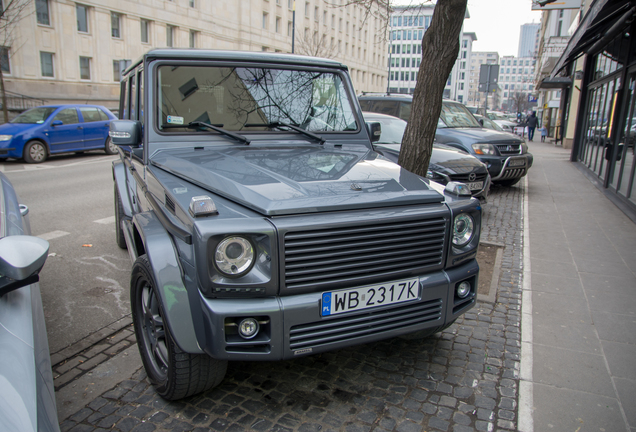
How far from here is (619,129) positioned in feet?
31.4

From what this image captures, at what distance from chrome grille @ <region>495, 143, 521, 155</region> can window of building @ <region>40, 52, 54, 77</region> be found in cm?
3198

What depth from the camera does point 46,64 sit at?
103 ft

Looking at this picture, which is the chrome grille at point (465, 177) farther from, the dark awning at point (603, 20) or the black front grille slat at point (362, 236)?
the black front grille slat at point (362, 236)

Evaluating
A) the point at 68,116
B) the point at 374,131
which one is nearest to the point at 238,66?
the point at 374,131

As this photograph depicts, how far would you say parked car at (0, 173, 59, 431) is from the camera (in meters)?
1.36

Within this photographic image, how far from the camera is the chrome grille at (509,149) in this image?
9.65 meters

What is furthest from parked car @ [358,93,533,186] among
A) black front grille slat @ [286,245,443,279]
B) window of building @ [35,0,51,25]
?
window of building @ [35,0,51,25]

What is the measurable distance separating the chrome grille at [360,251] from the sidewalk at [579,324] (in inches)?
45.7

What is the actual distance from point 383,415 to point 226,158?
184 centimetres

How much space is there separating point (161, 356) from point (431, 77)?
4.18m

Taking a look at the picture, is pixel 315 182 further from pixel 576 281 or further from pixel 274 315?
pixel 576 281

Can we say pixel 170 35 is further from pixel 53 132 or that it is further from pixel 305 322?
pixel 305 322

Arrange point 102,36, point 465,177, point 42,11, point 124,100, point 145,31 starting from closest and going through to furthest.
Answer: point 124,100 < point 465,177 < point 42,11 < point 102,36 < point 145,31

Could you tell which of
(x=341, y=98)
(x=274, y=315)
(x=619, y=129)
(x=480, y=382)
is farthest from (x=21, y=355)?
Answer: (x=619, y=129)
